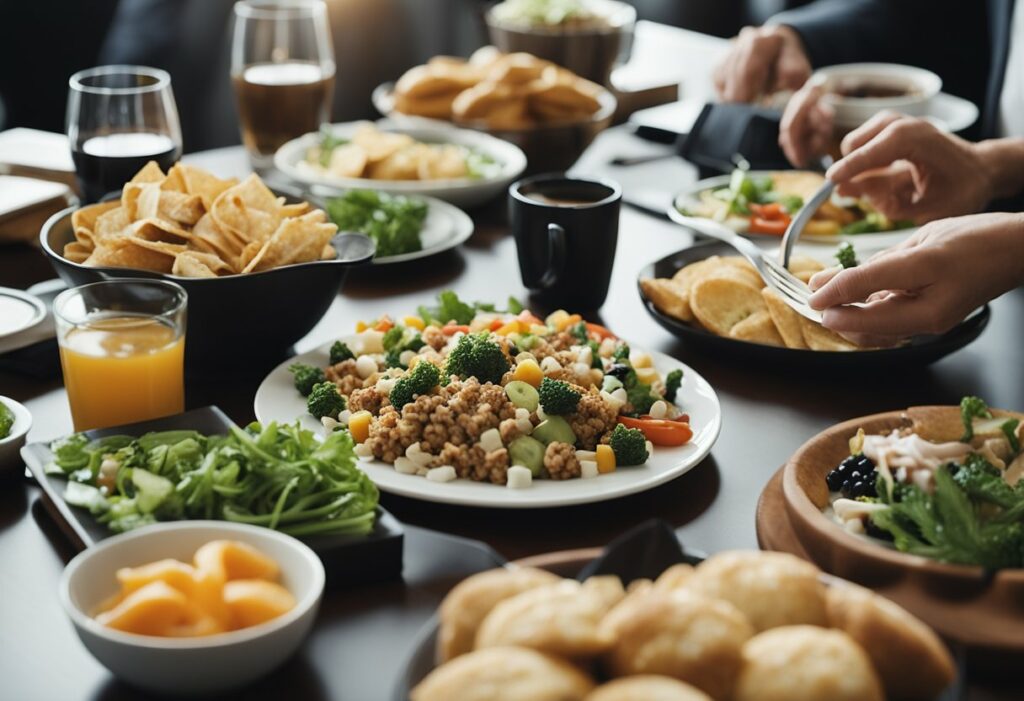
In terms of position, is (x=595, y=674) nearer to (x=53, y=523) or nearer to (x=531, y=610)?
(x=531, y=610)

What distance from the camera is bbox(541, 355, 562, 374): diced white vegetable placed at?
1696 millimetres

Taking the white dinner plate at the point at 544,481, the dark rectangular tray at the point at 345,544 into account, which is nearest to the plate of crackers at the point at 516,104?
the white dinner plate at the point at 544,481

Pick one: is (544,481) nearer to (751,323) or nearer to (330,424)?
(330,424)

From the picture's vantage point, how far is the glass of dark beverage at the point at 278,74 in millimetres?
2949

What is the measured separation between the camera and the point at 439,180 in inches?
110

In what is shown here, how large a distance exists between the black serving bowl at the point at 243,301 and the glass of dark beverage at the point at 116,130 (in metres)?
0.35

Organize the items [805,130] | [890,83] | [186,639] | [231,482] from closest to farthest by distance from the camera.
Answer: [186,639]
[231,482]
[805,130]
[890,83]

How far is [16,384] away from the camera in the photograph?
1911 mm

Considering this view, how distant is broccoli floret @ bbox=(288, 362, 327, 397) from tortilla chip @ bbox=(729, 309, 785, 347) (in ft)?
2.31

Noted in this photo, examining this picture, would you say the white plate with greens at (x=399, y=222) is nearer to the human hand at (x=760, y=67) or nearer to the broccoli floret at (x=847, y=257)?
the broccoli floret at (x=847, y=257)

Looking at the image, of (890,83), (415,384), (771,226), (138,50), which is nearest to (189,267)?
(415,384)

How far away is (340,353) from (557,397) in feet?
1.39

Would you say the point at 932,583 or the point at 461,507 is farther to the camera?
the point at 461,507

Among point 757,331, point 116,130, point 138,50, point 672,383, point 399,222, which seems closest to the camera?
point 672,383
